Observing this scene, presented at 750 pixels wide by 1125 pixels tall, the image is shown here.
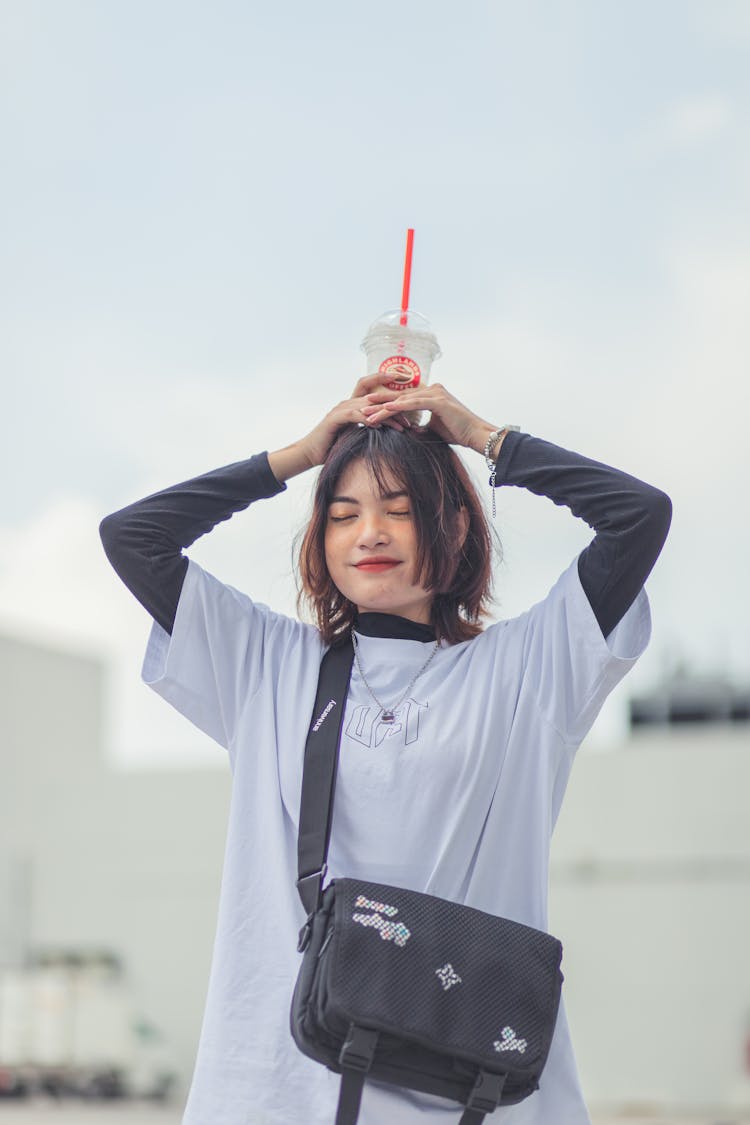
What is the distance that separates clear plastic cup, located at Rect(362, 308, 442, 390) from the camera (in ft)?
8.39

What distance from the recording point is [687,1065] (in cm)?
1777

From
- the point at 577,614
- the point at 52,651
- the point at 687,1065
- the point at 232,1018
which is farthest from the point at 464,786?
the point at 52,651

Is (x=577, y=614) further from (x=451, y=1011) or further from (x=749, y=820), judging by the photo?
(x=749, y=820)

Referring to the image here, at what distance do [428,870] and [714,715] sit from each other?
20.9 metres

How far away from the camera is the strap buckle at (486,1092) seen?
2.04 m

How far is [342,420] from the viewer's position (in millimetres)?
2516

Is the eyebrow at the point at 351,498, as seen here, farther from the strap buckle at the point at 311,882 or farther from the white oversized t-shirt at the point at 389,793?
the strap buckle at the point at 311,882

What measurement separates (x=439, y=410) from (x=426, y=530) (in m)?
0.19

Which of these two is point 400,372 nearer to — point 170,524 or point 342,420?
point 342,420

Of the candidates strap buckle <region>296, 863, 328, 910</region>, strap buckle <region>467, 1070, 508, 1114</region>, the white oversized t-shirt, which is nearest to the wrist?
the white oversized t-shirt

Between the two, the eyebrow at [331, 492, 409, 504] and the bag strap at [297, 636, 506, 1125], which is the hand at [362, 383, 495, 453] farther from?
the bag strap at [297, 636, 506, 1125]

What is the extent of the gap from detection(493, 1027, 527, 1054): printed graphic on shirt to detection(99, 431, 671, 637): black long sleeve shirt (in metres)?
0.62

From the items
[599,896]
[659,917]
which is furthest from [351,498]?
[599,896]

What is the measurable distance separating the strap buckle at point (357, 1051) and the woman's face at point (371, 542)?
2.37 ft
